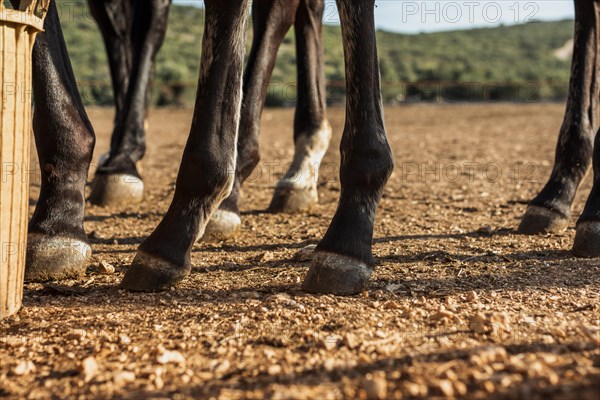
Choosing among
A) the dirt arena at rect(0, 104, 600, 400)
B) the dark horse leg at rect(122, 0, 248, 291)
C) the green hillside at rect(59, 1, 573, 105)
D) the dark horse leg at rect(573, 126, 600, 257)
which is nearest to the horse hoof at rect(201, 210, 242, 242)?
the dirt arena at rect(0, 104, 600, 400)

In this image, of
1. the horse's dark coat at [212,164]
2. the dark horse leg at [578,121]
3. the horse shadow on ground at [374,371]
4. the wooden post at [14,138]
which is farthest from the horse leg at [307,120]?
the horse shadow on ground at [374,371]

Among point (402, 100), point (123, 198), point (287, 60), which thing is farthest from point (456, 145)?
point (287, 60)

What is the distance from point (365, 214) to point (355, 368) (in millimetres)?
868

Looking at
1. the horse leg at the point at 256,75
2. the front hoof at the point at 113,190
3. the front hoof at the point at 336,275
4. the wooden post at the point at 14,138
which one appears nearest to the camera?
the wooden post at the point at 14,138

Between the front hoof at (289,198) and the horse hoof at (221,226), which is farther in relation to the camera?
the front hoof at (289,198)

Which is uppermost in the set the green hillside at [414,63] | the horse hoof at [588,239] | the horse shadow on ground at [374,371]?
the green hillside at [414,63]

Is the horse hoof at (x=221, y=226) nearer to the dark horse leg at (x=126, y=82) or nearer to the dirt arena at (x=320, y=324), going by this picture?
the dirt arena at (x=320, y=324)

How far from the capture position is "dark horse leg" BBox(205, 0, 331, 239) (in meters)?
3.71

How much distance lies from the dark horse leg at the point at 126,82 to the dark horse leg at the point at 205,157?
2200mm

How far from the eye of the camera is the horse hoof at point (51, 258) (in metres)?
2.71

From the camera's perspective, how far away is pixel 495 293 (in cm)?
246

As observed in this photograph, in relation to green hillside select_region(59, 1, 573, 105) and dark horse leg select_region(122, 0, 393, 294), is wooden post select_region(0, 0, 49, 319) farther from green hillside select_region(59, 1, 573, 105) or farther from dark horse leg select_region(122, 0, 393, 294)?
green hillside select_region(59, 1, 573, 105)

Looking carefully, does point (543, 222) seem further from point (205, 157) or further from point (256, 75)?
point (205, 157)

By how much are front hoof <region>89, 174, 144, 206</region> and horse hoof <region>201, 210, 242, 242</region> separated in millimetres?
1289
